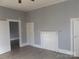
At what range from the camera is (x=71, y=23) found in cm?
476

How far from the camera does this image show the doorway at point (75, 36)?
4.61 metres

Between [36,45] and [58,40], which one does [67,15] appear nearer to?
[58,40]

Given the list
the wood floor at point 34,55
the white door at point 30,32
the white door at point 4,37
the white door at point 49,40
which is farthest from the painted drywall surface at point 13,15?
the wood floor at point 34,55

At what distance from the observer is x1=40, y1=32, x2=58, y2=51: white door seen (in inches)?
216

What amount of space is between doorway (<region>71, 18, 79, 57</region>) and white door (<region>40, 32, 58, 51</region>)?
1065 mm

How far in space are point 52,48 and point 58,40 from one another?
73 cm

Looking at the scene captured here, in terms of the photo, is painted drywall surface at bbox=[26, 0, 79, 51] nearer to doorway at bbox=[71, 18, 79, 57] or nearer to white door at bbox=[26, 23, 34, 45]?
doorway at bbox=[71, 18, 79, 57]

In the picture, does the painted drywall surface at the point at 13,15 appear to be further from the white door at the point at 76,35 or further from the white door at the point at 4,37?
the white door at the point at 76,35

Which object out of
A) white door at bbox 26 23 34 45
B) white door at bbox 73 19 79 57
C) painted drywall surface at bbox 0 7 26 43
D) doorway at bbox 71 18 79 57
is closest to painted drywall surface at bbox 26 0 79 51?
doorway at bbox 71 18 79 57

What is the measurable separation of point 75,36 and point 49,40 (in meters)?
1.76

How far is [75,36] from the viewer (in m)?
4.68

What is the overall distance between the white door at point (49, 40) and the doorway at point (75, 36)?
3.49 ft

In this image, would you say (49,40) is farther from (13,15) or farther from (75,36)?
(13,15)

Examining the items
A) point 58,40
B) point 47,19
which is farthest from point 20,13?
point 58,40
